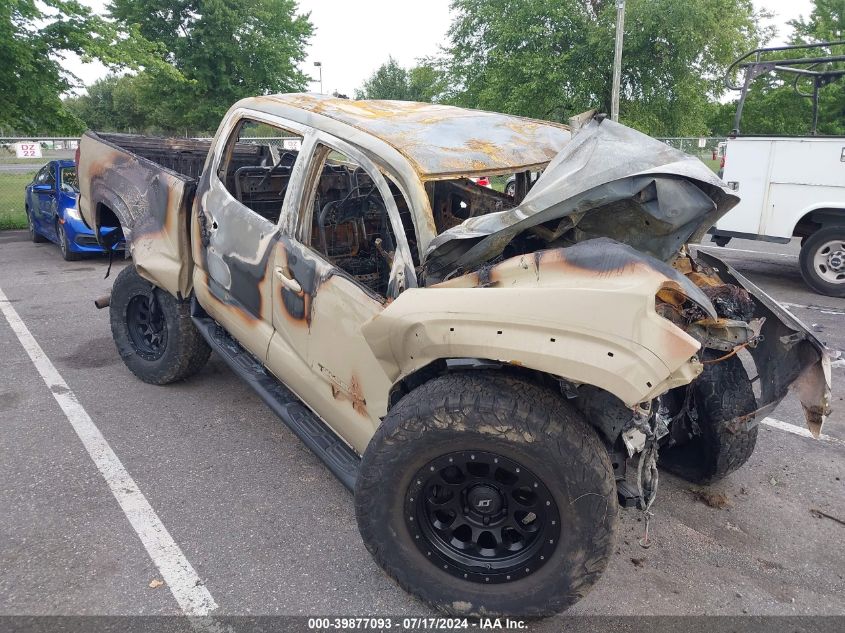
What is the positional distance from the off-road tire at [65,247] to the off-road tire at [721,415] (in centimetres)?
892

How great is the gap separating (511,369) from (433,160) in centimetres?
100

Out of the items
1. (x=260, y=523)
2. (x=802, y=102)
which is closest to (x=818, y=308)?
(x=260, y=523)

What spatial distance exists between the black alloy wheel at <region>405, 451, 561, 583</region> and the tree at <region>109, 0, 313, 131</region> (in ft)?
78.2

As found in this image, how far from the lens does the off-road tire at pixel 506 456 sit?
2250mm

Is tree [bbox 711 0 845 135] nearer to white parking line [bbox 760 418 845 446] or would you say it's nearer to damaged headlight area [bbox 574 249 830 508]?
white parking line [bbox 760 418 845 446]

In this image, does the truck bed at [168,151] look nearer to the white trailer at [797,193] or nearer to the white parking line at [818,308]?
the white trailer at [797,193]

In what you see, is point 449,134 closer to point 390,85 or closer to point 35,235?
point 35,235

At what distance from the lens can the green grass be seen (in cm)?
1275

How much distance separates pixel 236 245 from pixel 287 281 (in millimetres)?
625

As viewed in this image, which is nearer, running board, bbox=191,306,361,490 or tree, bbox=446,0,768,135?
running board, bbox=191,306,361,490

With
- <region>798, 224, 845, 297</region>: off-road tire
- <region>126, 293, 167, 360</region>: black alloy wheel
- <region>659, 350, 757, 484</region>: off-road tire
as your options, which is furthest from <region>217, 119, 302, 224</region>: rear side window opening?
<region>798, 224, 845, 297</region>: off-road tire

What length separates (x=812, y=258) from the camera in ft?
25.7

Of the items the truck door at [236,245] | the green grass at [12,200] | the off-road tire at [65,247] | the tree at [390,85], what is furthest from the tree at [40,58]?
the tree at [390,85]

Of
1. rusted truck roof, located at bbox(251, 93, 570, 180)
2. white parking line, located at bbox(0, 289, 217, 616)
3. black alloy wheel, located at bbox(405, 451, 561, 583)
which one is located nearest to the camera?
black alloy wheel, located at bbox(405, 451, 561, 583)
